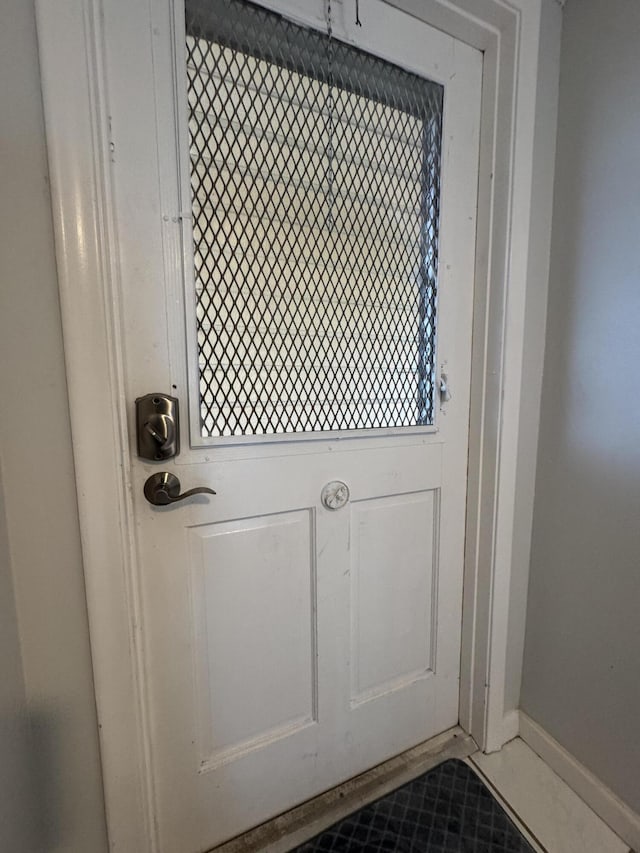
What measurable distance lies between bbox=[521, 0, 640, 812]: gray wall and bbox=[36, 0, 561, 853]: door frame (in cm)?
5

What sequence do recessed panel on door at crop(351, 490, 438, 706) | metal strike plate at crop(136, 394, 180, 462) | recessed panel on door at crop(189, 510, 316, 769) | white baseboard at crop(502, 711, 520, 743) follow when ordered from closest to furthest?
metal strike plate at crop(136, 394, 180, 462) → recessed panel on door at crop(189, 510, 316, 769) → recessed panel on door at crop(351, 490, 438, 706) → white baseboard at crop(502, 711, 520, 743)

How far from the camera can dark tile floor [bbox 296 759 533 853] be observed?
0.89m

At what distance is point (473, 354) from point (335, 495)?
1.86 feet

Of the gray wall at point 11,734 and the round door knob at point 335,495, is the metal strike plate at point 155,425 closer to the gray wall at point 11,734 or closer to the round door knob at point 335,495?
the gray wall at point 11,734

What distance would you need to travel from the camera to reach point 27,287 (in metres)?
0.60

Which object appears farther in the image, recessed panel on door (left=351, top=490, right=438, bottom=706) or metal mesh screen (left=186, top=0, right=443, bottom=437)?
recessed panel on door (left=351, top=490, right=438, bottom=706)

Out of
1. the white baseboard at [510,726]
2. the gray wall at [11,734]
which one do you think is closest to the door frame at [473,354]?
the white baseboard at [510,726]

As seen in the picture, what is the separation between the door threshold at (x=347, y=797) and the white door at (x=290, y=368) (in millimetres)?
30

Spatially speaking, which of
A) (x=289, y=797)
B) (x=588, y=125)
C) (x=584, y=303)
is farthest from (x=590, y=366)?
(x=289, y=797)

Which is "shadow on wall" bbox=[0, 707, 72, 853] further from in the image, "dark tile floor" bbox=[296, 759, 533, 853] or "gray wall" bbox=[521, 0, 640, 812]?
"gray wall" bbox=[521, 0, 640, 812]

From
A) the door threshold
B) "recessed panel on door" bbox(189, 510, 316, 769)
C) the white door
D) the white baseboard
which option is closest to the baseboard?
the white baseboard

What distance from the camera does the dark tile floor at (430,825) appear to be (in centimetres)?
89

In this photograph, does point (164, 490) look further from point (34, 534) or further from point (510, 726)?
point (510, 726)

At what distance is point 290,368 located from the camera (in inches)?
33.6
